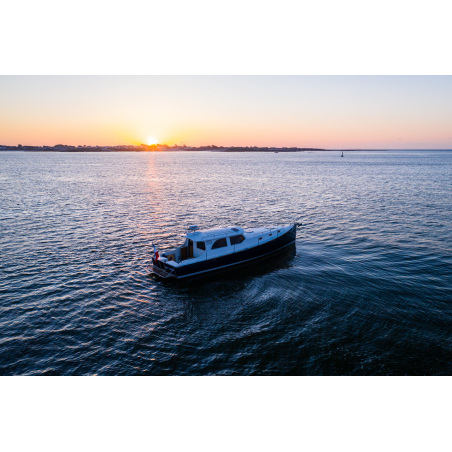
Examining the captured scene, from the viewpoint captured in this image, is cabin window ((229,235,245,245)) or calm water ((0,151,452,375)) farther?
cabin window ((229,235,245,245))

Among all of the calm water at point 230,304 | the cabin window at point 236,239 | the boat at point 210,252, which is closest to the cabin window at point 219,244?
the boat at point 210,252

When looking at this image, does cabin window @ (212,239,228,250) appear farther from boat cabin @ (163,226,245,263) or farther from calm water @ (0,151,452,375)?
calm water @ (0,151,452,375)

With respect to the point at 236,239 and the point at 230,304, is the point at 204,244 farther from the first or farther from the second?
the point at 230,304

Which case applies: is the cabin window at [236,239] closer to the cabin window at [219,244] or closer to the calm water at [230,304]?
the cabin window at [219,244]

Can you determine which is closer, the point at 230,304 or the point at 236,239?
the point at 230,304

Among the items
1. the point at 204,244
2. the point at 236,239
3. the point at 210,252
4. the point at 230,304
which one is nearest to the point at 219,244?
the point at 210,252

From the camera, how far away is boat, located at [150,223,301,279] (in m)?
25.1

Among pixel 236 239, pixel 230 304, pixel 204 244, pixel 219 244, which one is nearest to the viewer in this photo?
pixel 230 304

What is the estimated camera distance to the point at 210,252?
26.1 metres

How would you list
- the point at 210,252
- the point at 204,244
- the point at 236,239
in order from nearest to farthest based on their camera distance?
the point at 204,244
the point at 210,252
the point at 236,239

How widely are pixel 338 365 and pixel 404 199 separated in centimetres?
5301

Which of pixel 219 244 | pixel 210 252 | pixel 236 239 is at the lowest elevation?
pixel 210 252

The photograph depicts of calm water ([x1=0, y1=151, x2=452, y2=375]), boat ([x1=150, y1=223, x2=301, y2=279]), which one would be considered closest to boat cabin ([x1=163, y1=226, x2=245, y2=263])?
boat ([x1=150, y1=223, x2=301, y2=279])

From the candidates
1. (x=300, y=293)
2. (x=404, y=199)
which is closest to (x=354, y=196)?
(x=404, y=199)
